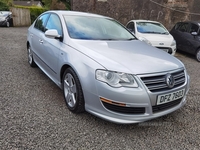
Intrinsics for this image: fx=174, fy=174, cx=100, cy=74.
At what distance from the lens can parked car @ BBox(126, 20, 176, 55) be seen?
589cm

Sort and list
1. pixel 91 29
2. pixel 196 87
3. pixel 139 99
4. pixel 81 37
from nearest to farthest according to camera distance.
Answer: pixel 139 99 < pixel 81 37 < pixel 91 29 < pixel 196 87

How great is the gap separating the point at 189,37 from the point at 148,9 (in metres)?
5.49

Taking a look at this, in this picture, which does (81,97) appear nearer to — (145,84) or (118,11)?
(145,84)

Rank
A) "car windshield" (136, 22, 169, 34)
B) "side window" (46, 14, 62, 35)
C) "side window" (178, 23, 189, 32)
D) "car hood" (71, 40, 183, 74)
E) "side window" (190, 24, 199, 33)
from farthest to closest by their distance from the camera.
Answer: "side window" (178, 23, 189, 32) < "side window" (190, 24, 199, 33) < "car windshield" (136, 22, 169, 34) < "side window" (46, 14, 62, 35) < "car hood" (71, 40, 183, 74)

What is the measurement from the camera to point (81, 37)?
Result: 9.02 feet

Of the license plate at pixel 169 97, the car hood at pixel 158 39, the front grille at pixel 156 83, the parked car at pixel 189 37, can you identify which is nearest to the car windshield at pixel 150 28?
the car hood at pixel 158 39

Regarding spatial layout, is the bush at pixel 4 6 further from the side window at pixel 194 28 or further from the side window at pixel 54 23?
the side window at pixel 194 28

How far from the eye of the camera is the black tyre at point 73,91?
7.52 ft

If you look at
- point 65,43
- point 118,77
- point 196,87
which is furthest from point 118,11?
point 118,77

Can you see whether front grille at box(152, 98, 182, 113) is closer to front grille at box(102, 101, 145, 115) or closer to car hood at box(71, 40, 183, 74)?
front grille at box(102, 101, 145, 115)

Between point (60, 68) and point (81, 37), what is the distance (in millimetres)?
588

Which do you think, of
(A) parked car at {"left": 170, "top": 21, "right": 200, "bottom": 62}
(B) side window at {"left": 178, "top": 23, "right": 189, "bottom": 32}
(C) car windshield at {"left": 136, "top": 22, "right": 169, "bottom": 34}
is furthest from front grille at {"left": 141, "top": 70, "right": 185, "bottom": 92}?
(B) side window at {"left": 178, "top": 23, "right": 189, "bottom": 32}

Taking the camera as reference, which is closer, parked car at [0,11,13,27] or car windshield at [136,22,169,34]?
car windshield at [136,22,169,34]

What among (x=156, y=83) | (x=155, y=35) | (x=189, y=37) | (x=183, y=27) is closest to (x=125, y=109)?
(x=156, y=83)
